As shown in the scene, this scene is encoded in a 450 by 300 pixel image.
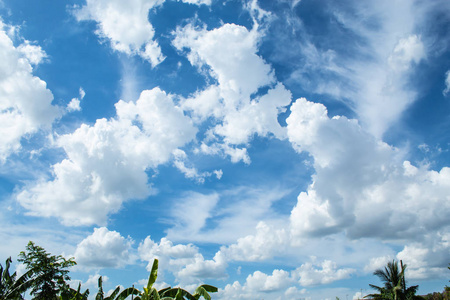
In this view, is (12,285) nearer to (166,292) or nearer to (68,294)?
(68,294)

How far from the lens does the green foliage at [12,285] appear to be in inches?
1058

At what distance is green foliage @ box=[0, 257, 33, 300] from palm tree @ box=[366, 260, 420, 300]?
A: 37.9 metres

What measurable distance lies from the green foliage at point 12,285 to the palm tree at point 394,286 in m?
37.9

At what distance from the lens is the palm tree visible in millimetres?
38519

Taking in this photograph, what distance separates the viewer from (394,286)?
4050 cm

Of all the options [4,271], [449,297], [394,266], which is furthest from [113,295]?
[394,266]

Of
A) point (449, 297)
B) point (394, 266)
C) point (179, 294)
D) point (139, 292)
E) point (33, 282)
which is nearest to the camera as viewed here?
point (179, 294)

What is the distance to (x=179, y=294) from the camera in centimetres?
2333

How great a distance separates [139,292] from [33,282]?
913cm

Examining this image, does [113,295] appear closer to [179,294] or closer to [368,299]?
[179,294]

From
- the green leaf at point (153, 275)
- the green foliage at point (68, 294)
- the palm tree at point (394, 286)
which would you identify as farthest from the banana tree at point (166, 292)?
the palm tree at point (394, 286)

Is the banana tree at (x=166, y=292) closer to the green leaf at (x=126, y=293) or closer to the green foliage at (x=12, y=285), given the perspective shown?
the green leaf at (x=126, y=293)

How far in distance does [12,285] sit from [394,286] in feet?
136

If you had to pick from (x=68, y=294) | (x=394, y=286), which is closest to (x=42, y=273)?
(x=68, y=294)
